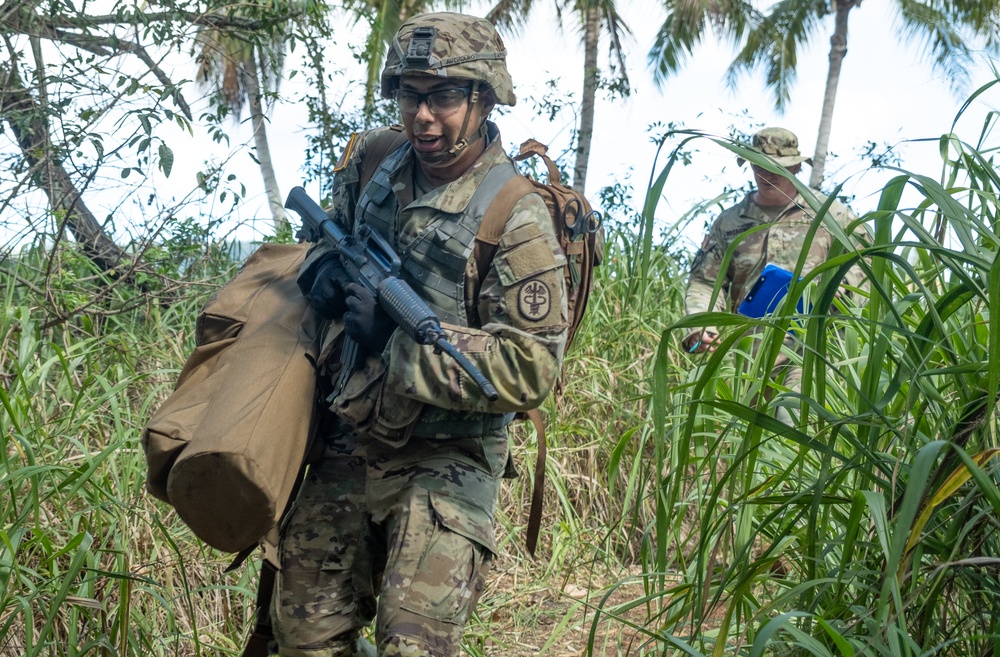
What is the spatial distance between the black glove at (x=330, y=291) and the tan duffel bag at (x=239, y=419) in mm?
71

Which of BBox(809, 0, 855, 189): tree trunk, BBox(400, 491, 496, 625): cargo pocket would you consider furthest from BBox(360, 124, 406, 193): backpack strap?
BBox(809, 0, 855, 189): tree trunk

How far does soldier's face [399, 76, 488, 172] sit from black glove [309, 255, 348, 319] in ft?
1.17

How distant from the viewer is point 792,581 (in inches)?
102

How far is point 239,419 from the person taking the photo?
8.40 ft

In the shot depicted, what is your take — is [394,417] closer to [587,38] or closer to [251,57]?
[251,57]

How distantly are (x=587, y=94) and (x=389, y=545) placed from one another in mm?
11915

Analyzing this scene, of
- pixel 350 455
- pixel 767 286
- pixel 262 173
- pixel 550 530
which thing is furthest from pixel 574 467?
pixel 262 173

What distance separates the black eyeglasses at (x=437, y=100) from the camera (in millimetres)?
2881

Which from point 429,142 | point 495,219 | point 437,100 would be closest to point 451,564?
point 495,219

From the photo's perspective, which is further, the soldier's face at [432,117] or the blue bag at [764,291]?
the blue bag at [764,291]

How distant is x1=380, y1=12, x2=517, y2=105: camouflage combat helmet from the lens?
2852 mm

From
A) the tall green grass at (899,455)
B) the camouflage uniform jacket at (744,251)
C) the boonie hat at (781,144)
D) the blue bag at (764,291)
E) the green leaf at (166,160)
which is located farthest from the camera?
the boonie hat at (781,144)

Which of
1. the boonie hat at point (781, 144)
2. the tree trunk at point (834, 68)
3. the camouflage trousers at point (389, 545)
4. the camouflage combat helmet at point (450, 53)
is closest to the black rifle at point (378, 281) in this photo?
the camouflage trousers at point (389, 545)

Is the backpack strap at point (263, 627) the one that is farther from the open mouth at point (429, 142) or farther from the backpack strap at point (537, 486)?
the open mouth at point (429, 142)
